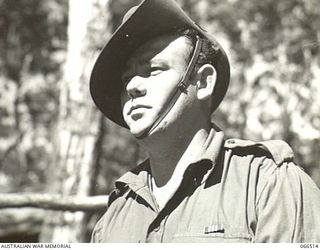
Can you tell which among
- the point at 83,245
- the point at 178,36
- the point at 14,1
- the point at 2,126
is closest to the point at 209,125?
the point at 178,36

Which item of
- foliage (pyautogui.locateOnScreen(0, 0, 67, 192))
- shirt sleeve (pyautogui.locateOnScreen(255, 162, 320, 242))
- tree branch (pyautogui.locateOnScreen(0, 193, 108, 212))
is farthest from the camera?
foliage (pyautogui.locateOnScreen(0, 0, 67, 192))

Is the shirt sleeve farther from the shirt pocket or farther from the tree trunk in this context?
the tree trunk

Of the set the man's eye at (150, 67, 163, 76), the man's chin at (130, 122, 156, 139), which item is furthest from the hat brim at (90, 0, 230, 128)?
the man's chin at (130, 122, 156, 139)

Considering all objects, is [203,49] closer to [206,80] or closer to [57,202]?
[206,80]

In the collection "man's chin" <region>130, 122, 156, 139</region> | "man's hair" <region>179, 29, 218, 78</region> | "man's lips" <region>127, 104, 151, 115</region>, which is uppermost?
"man's hair" <region>179, 29, 218, 78</region>

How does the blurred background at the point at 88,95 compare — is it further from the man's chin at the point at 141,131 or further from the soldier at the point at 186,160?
the man's chin at the point at 141,131

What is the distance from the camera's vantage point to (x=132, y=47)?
5.48ft

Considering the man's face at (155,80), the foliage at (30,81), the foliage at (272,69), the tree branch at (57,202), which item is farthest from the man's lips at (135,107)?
the foliage at (30,81)

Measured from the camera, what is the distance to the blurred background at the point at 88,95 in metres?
2.28

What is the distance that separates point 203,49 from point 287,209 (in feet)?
1.63

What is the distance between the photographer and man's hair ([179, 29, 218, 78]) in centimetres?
161

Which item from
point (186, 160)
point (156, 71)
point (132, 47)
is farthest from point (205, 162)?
point (132, 47)

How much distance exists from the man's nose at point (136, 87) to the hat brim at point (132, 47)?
3.8 inches

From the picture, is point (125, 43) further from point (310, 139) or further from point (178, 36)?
point (310, 139)
